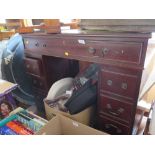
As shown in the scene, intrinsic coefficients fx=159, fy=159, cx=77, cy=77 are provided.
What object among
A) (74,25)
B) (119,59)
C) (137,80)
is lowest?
(137,80)

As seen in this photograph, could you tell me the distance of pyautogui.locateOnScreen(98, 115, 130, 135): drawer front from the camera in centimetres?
108

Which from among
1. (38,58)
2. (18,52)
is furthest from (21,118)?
(18,52)

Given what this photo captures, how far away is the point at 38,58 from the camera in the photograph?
1379 mm

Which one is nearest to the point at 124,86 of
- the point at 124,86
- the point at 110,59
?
the point at 124,86

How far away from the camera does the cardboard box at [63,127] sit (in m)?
1.01

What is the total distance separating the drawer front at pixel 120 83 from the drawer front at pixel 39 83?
25.4 inches

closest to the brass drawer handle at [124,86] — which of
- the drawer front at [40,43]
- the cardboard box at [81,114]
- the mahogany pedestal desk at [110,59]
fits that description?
the mahogany pedestal desk at [110,59]

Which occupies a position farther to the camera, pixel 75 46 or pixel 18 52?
pixel 18 52

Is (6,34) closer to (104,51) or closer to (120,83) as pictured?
(104,51)

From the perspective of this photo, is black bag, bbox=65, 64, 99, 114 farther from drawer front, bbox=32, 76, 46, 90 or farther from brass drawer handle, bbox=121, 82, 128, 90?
drawer front, bbox=32, 76, 46, 90

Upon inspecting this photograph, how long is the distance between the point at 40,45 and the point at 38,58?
14 cm
